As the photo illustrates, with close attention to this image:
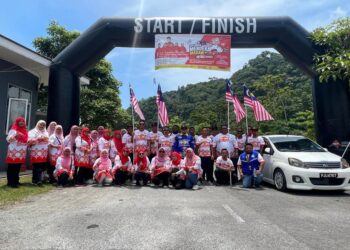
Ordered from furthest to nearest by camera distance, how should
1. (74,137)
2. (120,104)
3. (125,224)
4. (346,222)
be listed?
(120,104) → (74,137) → (346,222) → (125,224)

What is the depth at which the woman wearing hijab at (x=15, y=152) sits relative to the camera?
8.27 meters

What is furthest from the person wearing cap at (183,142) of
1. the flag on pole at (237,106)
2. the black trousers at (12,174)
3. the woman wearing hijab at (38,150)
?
the black trousers at (12,174)

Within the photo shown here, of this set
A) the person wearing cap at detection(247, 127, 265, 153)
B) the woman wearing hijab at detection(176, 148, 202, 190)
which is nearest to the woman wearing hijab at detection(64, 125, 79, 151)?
the woman wearing hijab at detection(176, 148, 202, 190)

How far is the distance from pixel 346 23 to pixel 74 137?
32.4 feet

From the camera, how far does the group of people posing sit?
895cm

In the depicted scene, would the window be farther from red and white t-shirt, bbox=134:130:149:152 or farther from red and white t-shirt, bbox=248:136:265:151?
red and white t-shirt, bbox=248:136:265:151

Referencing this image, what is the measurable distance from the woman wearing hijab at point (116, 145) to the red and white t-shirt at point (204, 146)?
2.53m

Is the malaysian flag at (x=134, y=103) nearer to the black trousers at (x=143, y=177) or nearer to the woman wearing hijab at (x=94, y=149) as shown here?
the woman wearing hijab at (x=94, y=149)

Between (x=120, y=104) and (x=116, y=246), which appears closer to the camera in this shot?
Result: (x=116, y=246)

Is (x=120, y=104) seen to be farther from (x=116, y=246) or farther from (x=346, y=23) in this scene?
(x=116, y=246)

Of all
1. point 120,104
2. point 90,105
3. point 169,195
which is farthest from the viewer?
point 120,104

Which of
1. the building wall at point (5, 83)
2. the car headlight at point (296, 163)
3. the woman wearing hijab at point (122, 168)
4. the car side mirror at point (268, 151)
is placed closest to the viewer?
the car headlight at point (296, 163)

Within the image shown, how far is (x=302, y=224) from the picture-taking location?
17.1 ft

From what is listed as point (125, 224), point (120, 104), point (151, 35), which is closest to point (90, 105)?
point (120, 104)
